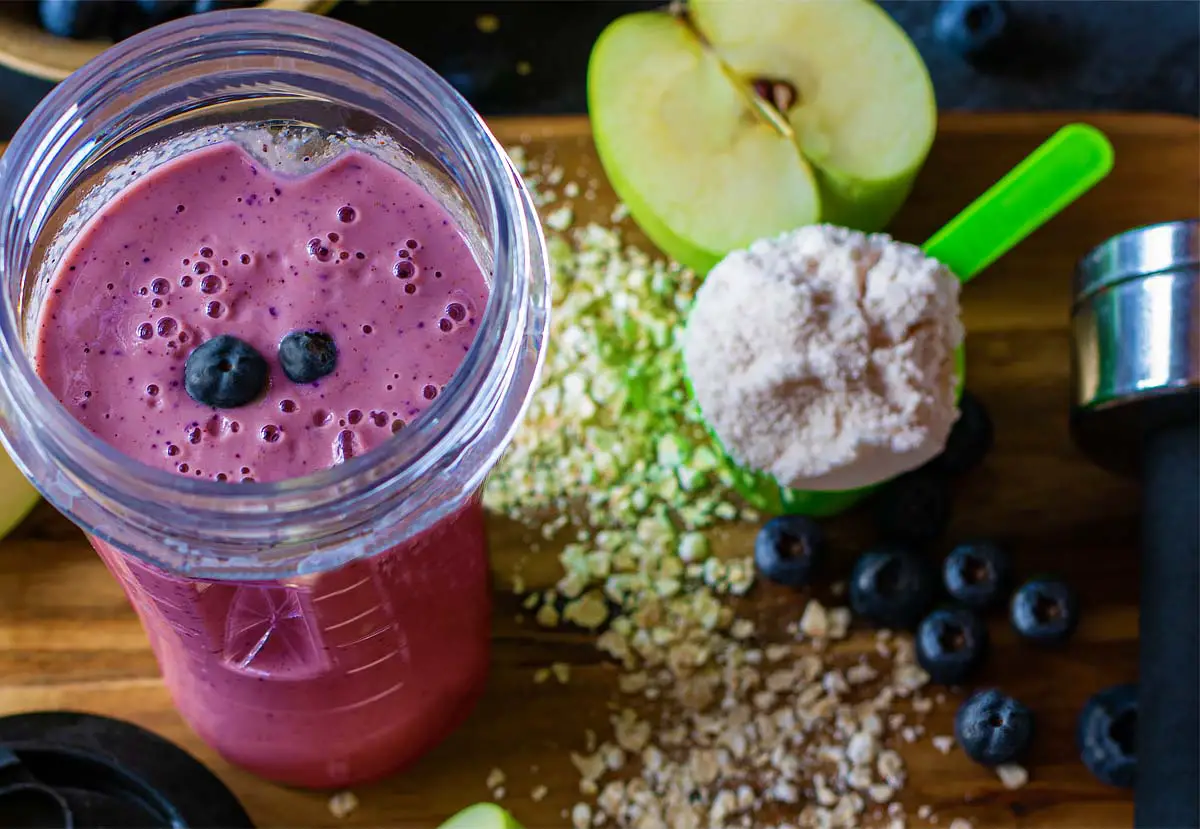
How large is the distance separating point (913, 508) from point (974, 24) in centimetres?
52

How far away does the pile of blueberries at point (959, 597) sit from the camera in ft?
3.35

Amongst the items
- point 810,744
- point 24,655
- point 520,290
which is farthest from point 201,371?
point 810,744

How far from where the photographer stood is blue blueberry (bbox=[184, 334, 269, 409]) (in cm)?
70

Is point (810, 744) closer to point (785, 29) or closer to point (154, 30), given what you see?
point (785, 29)

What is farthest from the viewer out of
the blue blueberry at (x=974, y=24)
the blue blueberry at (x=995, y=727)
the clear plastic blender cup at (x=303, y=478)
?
the blue blueberry at (x=974, y=24)

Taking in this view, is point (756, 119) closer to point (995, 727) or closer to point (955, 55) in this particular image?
point (955, 55)

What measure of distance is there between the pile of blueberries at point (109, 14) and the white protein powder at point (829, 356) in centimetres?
54

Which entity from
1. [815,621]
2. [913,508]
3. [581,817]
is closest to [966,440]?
[913,508]

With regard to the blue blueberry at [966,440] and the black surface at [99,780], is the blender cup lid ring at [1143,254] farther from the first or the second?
the black surface at [99,780]

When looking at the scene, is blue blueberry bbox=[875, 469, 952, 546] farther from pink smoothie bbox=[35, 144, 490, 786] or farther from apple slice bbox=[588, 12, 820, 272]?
pink smoothie bbox=[35, 144, 490, 786]

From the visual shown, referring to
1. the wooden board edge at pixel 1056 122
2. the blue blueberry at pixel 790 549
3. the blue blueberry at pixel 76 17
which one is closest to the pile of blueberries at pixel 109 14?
the blue blueberry at pixel 76 17

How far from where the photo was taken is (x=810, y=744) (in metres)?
1.05

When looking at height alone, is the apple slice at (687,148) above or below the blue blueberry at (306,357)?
above

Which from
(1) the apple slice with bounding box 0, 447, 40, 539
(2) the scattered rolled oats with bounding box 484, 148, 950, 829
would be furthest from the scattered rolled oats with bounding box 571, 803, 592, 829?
(1) the apple slice with bounding box 0, 447, 40, 539
